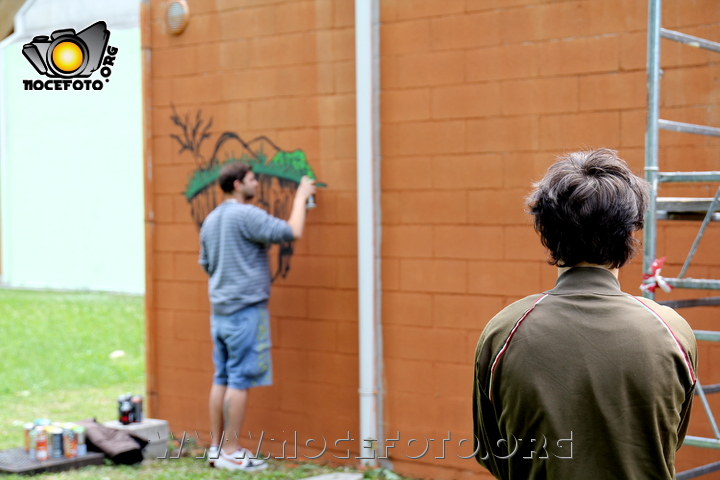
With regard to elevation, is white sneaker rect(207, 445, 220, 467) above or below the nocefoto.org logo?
below

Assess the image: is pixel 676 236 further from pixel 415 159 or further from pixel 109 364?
pixel 109 364

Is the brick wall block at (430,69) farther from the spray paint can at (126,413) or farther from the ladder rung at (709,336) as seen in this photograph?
the spray paint can at (126,413)

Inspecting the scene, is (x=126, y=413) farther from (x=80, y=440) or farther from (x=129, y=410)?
(x=80, y=440)

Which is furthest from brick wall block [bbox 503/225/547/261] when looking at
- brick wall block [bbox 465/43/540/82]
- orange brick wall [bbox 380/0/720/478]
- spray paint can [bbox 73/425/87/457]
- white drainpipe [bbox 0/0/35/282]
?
white drainpipe [bbox 0/0/35/282]

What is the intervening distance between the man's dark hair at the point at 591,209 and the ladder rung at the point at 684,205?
5.40ft

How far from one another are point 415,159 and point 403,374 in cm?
133

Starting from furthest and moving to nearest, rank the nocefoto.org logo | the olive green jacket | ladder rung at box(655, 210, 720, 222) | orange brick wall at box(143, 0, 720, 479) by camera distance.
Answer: the nocefoto.org logo → orange brick wall at box(143, 0, 720, 479) → ladder rung at box(655, 210, 720, 222) → the olive green jacket

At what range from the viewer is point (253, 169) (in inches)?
228

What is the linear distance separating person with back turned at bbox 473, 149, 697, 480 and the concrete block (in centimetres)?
427

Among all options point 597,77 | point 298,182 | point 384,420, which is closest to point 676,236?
point 597,77

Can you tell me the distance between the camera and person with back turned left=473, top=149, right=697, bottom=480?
5.89 ft

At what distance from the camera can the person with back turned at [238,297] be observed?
5332 millimetres

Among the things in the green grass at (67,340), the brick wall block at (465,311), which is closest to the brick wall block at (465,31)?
the brick wall block at (465,311)

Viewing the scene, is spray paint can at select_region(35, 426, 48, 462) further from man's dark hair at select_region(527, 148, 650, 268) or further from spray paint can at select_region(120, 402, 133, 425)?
man's dark hair at select_region(527, 148, 650, 268)
